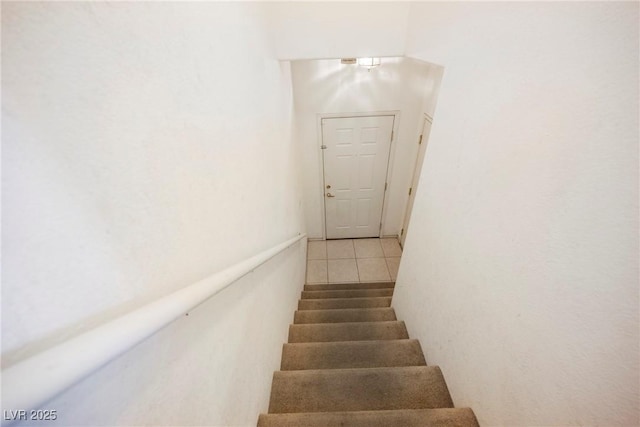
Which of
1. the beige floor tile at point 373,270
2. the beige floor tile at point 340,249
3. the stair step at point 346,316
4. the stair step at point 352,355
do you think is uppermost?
the stair step at point 352,355

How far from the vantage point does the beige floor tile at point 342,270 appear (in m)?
3.63

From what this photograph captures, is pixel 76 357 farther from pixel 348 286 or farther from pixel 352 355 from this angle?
pixel 348 286

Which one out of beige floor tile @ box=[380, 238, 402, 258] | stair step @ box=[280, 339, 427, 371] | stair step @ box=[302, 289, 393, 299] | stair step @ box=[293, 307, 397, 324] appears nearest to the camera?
stair step @ box=[280, 339, 427, 371]

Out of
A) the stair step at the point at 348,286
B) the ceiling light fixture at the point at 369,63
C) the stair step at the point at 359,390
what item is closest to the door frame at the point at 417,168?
the stair step at the point at 348,286

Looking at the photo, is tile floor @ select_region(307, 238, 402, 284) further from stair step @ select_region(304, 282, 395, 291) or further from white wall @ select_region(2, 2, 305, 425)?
white wall @ select_region(2, 2, 305, 425)

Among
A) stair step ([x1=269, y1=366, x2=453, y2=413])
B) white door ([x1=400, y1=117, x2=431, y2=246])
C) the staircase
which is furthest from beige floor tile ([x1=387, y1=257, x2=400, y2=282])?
stair step ([x1=269, y1=366, x2=453, y2=413])

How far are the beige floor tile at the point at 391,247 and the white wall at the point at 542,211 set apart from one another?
270 cm

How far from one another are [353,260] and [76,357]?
3.76 meters

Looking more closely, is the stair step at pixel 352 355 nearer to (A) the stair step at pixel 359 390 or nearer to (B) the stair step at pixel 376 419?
(A) the stair step at pixel 359 390

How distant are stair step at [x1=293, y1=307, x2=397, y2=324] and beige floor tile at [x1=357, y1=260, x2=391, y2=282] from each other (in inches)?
47.0

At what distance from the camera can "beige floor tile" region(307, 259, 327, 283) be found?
3.66 m

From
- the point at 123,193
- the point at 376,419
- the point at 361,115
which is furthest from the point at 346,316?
the point at 361,115

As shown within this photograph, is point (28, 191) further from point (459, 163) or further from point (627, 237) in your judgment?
point (459, 163)

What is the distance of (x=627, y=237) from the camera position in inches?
20.3
